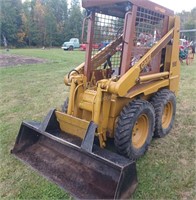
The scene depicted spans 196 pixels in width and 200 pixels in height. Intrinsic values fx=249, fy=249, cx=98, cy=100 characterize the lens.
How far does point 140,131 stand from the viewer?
10.7 feet

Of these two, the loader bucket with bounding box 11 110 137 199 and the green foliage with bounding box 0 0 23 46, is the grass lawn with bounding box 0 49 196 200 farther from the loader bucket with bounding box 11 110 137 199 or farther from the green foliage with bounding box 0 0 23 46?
the green foliage with bounding box 0 0 23 46

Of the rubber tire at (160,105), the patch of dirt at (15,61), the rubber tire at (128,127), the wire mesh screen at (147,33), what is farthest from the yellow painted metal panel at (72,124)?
the patch of dirt at (15,61)

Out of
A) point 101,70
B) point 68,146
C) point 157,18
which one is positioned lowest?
point 68,146

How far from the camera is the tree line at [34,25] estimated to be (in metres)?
33.9

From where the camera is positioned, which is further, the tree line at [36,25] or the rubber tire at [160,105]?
the tree line at [36,25]

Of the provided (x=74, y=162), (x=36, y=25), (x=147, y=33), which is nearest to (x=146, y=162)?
(x=74, y=162)

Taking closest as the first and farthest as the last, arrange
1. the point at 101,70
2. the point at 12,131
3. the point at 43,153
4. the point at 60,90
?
the point at 43,153 → the point at 101,70 → the point at 12,131 → the point at 60,90

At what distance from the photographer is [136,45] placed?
3.20 m

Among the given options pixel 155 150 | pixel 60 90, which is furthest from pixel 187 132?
pixel 60 90

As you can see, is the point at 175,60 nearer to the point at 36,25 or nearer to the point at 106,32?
the point at 106,32

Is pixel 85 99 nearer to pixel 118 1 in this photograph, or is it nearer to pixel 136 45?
pixel 136 45

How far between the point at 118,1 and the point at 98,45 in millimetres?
836

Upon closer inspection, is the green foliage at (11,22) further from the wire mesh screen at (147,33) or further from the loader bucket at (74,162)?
the loader bucket at (74,162)

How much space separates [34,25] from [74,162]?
3795 cm
